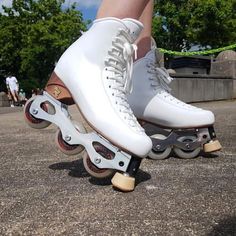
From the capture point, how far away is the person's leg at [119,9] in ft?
5.77

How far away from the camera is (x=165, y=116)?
6.62 ft

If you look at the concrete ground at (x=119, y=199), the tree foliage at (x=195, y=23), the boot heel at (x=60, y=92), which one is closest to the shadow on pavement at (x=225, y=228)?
the concrete ground at (x=119, y=199)

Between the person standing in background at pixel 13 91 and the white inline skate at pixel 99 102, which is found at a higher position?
the white inline skate at pixel 99 102

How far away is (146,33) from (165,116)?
429mm

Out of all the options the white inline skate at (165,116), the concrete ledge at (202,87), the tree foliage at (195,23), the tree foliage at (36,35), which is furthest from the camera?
the tree foliage at (36,35)

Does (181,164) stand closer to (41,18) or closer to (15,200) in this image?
(15,200)

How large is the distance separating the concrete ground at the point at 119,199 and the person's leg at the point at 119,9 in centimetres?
63

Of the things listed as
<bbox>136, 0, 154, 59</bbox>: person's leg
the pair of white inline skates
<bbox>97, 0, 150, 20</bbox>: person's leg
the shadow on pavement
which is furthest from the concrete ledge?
the shadow on pavement

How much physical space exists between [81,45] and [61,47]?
29.4 m

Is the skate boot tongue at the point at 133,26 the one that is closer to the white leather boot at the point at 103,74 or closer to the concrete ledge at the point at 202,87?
the white leather boot at the point at 103,74

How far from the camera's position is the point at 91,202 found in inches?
53.7

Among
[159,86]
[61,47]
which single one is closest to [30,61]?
[61,47]

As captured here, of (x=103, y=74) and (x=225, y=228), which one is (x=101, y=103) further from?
(x=225, y=228)

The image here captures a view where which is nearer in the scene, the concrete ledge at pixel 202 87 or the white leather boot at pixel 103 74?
the white leather boot at pixel 103 74
